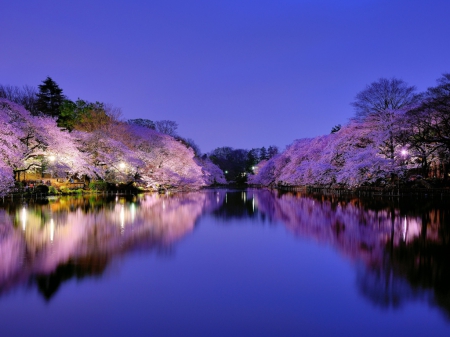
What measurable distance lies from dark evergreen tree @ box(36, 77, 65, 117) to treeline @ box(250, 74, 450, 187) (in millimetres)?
41814

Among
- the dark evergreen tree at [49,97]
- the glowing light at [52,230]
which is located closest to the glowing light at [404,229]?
the glowing light at [52,230]

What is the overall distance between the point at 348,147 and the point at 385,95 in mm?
5807

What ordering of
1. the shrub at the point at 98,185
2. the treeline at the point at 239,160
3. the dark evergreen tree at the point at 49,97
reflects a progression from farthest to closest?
1. the treeline at the point at 239,160
2. the dark evergreen tree at the point at 49,97
3. the shrub at the point at 98,185

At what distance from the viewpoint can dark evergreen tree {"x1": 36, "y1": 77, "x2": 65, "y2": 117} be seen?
2201 inches

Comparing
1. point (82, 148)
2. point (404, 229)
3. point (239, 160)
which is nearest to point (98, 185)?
point (82, 148)

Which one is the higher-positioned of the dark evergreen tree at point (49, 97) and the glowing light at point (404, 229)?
the dark evergreen tree at point (49, 97)

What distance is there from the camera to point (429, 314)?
5.11 m

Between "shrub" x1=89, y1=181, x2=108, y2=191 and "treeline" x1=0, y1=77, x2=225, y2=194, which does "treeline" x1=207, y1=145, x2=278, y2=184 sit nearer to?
"treeline" x1=0, y1=77, x2=225, y2=194

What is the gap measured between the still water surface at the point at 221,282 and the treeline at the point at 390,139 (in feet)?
60.7

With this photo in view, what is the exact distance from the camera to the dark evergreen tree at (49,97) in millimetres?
55906

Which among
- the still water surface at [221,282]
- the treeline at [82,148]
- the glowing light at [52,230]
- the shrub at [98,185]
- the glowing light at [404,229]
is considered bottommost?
the still water surface at [221,282]

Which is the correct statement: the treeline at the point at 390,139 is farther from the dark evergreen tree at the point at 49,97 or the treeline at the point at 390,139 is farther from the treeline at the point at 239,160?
the treeline at the point at 239,160

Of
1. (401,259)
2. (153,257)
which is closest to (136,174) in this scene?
(153,257)

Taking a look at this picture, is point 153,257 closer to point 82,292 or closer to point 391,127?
point 82,292
